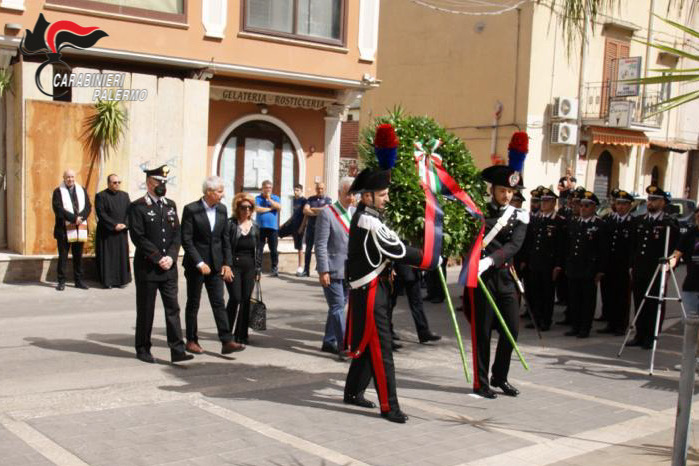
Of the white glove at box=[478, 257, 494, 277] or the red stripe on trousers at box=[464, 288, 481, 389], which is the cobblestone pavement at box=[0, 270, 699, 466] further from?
the white glove at box=[478, 257, 494, 277]

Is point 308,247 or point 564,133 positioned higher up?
point 564,133

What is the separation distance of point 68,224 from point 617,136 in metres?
18.8

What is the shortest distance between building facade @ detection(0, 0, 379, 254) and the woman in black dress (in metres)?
5.78

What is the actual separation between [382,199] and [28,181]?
8562 millimetres

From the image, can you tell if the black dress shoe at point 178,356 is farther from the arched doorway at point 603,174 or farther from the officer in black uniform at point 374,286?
the arched doorway at point 603,174

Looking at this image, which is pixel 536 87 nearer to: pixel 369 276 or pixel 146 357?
pixel 146 357

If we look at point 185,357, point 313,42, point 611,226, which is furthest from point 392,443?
point 313,42

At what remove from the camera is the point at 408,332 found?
10336 mm

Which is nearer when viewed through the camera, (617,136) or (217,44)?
(217,44)

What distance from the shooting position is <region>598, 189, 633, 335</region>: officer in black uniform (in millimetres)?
10648

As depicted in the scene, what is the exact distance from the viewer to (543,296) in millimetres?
11164

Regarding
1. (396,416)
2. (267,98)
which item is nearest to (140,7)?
(267,98)

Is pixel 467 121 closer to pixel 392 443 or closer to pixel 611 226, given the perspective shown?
pixel 611 226

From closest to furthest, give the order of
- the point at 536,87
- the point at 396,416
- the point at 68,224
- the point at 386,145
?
the point at 396,416 → the point at 386,145 → the point at 68,224 → the point at 536,87
